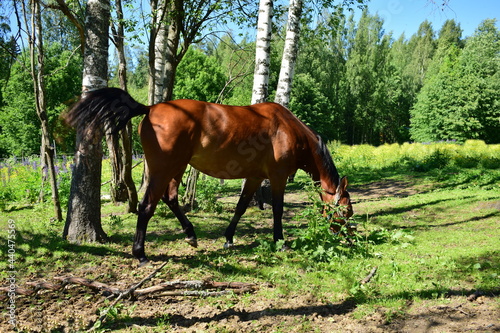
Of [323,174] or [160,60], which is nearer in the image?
[323,174]

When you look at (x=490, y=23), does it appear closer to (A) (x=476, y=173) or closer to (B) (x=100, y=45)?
(A) (x=476, y=173)

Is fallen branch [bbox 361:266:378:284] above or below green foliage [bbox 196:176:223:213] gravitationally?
below

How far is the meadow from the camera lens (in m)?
2.79

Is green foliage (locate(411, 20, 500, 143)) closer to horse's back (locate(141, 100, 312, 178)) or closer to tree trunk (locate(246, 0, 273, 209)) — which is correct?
tree trunk (locate(246, 0, 273, 209))

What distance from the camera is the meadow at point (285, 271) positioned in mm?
2791

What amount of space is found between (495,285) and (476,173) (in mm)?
9778

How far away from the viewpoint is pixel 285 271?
389 cm

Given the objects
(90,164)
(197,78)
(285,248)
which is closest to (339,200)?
(285,248)

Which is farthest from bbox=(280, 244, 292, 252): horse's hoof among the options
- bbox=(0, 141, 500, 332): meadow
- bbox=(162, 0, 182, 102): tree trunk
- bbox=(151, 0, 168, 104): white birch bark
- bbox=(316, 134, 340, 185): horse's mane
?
Result: bbox=(162, 0, 182, 102): tree trunk

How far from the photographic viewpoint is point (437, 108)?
4022 cm

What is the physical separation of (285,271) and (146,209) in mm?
1834

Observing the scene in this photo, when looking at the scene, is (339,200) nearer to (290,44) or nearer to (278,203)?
(278,203)

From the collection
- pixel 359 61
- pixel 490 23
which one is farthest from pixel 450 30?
pixel 359 61

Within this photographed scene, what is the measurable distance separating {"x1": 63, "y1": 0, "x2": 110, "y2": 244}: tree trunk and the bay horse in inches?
22.1
